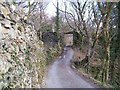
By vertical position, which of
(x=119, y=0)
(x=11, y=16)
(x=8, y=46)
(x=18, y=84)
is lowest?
(x=18, y=84)

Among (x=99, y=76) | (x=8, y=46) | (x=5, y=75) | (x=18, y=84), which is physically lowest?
(x=99, y=76)

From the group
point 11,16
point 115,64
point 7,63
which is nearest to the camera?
point 7,63

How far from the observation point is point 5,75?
4.16 m

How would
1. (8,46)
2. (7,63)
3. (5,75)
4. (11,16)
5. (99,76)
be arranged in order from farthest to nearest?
(99,76), (11,16), (8,46), (7,63), (5,75)

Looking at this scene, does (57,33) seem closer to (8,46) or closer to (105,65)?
(105,65)

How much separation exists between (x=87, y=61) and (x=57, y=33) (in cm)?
1989

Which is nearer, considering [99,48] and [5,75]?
[5,75]

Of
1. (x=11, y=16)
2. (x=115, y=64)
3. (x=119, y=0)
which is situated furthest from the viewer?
(x=115, y=64)

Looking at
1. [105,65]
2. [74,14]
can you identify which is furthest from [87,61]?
[74,14]

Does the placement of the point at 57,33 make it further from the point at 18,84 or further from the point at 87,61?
the point at 18,84

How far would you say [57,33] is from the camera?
43250 millimetres

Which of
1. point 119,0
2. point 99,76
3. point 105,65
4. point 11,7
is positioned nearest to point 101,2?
point 119,0

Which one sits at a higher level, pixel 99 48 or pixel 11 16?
pixel 11 16

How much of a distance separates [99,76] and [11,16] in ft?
51.0
